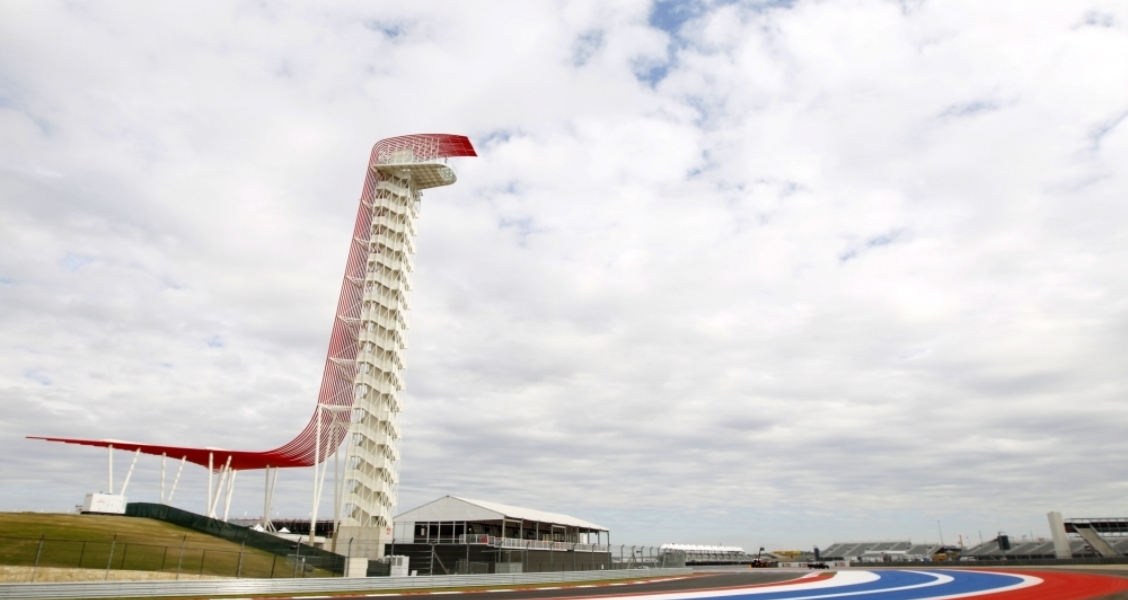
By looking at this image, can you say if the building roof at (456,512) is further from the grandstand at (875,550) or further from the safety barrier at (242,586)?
the grandstand at (875,550)

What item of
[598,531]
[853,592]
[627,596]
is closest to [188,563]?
[627,596]

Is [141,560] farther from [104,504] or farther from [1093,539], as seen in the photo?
[1093,539]

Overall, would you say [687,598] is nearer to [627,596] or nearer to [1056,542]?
[627,596]

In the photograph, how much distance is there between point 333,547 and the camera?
52750 mm

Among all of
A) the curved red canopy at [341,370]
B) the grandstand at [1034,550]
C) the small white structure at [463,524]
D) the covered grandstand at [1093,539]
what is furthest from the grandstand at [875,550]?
the curved red canopy at [341,370]

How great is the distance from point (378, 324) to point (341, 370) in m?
4.86

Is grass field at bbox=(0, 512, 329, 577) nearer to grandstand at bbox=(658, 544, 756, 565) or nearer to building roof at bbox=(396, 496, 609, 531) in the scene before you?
building roof at bbox=(396, 496, 609, 531)

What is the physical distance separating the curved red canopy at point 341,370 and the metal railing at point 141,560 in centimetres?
1979

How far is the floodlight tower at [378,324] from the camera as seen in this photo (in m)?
54.9

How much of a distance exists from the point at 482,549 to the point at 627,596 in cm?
2392

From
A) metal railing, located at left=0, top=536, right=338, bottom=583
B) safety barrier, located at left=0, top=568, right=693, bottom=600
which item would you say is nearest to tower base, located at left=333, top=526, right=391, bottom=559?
metal railing, located at left=0, top=536, right=338, bottom=583

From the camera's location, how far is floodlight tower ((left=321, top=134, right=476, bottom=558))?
5491 cm

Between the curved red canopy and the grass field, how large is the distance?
1350cm

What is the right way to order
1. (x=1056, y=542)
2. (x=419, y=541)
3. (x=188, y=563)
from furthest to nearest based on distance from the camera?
(x=1056, y=542), (x=419, y=541), (x=188, y=563)
